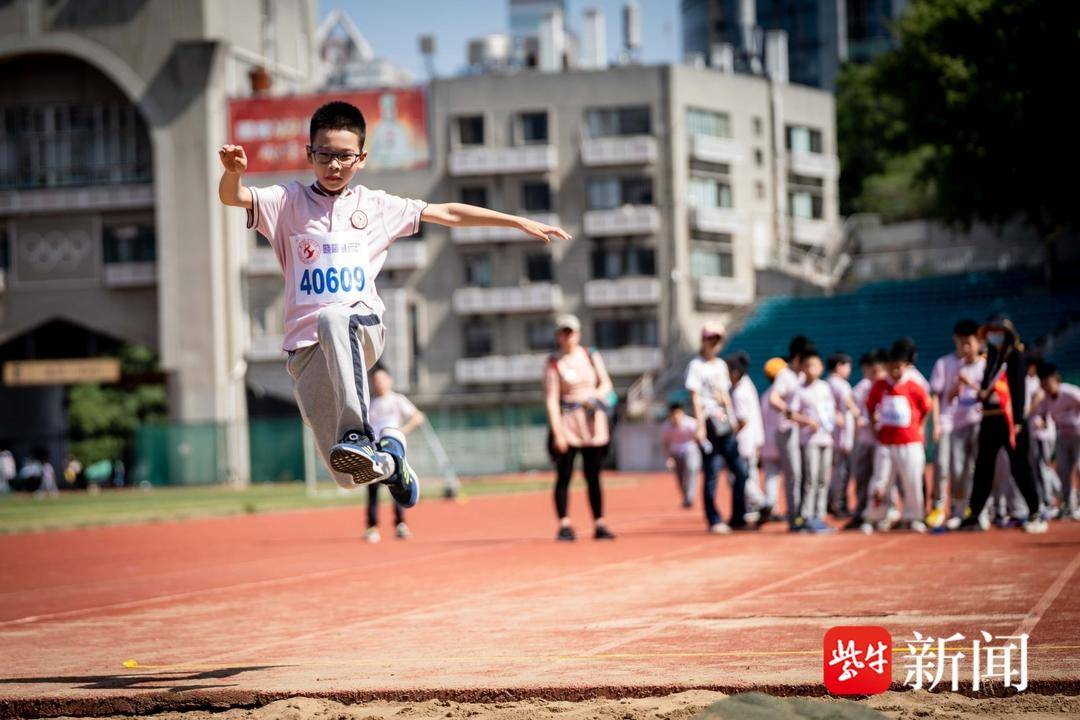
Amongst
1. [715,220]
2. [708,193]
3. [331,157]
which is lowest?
[331,157]

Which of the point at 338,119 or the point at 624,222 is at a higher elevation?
the point at 624,222

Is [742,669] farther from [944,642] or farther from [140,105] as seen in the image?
[140,105]

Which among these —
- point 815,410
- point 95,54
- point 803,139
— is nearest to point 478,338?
point 803,139

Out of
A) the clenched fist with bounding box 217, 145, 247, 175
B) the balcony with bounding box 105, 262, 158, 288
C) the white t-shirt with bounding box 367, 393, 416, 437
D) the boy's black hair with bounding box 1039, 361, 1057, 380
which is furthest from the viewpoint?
the balcony with bounding box 105, 262, 158, 288

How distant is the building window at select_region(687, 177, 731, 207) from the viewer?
67631mm

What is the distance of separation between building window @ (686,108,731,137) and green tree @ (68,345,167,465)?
25768mm

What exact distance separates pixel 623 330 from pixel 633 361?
190 centimetres

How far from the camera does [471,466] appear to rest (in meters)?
57.0

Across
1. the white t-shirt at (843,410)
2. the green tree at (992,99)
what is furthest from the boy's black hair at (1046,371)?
Answer: the green tree at (992,99)

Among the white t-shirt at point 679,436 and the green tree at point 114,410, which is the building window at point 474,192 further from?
the white t-shirt at point 679,436

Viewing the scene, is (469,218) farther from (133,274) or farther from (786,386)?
(133,274)

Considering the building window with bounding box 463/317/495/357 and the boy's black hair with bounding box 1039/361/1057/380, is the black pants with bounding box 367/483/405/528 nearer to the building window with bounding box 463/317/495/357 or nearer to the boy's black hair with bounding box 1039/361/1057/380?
the boy's black hair with bounding box 1039/361/1057/380

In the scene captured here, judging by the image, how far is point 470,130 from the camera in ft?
220

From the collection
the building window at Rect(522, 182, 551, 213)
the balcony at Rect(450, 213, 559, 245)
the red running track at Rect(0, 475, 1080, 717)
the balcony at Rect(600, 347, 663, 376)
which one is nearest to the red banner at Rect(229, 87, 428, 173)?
the balcony at Rect(450, 213, 559, 245)
